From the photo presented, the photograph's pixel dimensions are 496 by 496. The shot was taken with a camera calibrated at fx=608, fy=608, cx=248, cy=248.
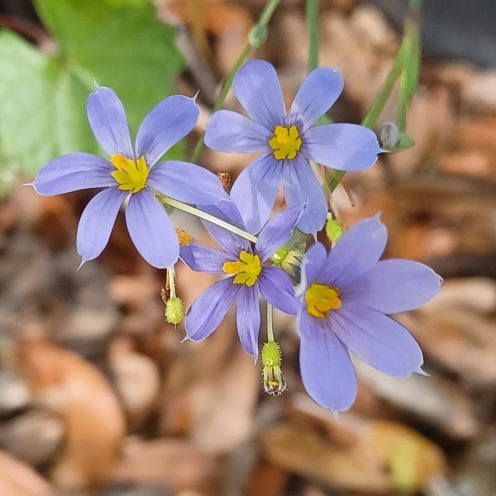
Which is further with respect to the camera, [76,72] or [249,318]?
[76,72]

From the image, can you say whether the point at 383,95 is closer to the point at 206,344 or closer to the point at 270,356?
the point at 270,356

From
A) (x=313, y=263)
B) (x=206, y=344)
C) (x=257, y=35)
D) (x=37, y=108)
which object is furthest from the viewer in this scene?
(x=206, y=344)

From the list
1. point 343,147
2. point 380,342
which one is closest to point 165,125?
point 343,147

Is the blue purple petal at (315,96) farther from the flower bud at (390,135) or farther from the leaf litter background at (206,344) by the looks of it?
the leaf litter background at (206,344)

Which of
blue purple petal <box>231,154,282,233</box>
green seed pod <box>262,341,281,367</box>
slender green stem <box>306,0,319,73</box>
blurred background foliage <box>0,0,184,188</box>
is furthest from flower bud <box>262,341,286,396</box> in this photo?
blurred background foliage <box>0,0,184,188</box>

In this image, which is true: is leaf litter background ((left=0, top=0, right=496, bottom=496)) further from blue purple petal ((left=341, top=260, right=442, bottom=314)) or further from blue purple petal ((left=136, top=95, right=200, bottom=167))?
blue purple petal ((left=341, top=260, right=442, bottom=314))

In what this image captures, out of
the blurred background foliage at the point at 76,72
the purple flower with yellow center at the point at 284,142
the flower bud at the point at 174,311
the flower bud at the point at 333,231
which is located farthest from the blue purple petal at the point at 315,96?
the blurred background foliage at the point at 76,72
